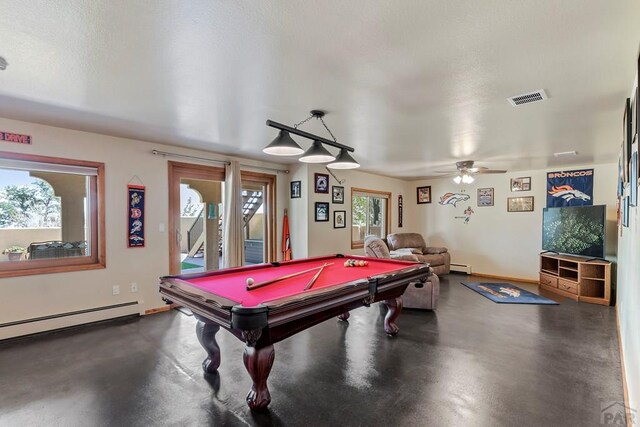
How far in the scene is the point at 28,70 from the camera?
213 centimetres

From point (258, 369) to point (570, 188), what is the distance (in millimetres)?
6789

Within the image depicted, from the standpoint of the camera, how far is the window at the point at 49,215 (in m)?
3.41

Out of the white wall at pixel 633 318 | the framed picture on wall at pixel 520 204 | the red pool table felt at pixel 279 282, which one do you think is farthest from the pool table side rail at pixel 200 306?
the framed picture on wall at pixel 520 204

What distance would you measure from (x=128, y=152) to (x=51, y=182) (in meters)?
0.91

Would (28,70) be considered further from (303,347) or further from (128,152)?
(303,347)

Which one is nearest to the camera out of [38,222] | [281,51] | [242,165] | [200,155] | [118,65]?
[281,51]

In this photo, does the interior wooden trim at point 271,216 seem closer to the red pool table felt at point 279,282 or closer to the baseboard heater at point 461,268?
the red pool table felt at point 279,282

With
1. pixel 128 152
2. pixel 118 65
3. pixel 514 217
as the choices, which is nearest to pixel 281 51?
pixel 118 65

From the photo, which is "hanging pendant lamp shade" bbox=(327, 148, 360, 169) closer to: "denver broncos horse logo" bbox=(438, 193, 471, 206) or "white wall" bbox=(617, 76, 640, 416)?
"white wall" bbox=(617, 76, 640, 416)

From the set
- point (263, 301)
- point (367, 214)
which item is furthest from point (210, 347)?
point (367, 214)

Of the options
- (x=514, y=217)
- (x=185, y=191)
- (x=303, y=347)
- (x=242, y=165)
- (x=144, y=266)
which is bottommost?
(x=303, y=347)

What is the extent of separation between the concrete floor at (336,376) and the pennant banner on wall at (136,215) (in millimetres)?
1063

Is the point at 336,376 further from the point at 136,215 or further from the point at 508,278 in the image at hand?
the point at 508,278

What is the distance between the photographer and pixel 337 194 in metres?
6.30
